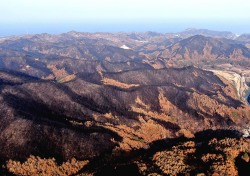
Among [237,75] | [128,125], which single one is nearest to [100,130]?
[128,125]

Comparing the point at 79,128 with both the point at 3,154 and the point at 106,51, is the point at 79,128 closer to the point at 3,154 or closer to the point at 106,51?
the point at 3,154

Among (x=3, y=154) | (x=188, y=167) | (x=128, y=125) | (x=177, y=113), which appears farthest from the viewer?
(x=177, y=113)

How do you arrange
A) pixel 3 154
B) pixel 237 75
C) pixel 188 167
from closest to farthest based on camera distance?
pixel 188 167, pixel 3 154, pixel 237 75

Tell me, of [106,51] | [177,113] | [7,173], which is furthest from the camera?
[106,51]

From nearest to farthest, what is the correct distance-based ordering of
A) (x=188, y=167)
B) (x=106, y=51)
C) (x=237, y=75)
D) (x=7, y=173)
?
1. (x=188, y=167)
2. (x=7, y=173)
3. (x=237, y=75)
4. (x=106, y=51)

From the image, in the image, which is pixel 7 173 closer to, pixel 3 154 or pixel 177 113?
pixel 3 154

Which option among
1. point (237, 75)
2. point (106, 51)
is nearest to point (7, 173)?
point (237, 75)

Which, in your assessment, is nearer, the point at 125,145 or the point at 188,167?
the point at 188,167

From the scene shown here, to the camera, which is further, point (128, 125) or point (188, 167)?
point (128, 125)
